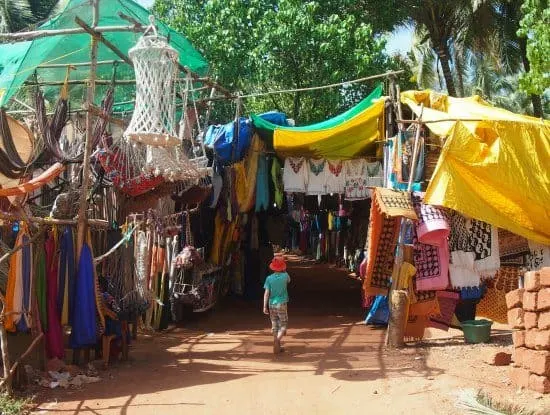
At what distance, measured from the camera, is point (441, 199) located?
7.57 metres

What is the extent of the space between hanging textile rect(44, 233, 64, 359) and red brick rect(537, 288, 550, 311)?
4801mm

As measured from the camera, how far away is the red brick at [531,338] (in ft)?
19.5

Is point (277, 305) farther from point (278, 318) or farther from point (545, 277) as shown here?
point (545, 277)

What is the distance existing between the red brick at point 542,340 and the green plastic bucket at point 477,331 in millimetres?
2028

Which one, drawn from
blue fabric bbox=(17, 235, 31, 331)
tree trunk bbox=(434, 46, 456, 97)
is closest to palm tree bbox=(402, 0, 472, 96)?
tree trunk bbox=(434, 46, 456, 97)

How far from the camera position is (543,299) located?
230 inches

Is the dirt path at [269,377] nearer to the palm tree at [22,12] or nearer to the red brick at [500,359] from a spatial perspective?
the red brick at [500,359]

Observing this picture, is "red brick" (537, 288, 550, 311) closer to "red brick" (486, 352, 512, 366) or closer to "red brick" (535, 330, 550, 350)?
"red brick" (535, 330, 550, 350)

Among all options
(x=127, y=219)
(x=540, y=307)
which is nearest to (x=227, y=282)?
(x=127, y=219)

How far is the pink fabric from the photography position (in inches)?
250

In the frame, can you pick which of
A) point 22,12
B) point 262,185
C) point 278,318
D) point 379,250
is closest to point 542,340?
point 379,250

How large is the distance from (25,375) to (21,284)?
2.83ft

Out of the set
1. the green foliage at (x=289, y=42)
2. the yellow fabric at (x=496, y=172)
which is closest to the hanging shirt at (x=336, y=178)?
the yellow fabric at (x=496, y=172)

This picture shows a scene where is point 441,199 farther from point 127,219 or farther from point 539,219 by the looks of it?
point 127,219
